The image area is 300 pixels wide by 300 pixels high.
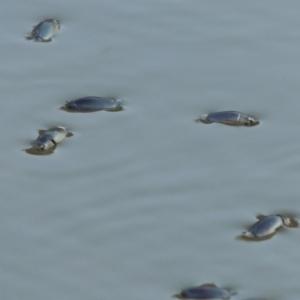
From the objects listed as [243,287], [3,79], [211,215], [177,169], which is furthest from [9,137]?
[243,287]

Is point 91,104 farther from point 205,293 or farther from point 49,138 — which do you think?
point 205,293

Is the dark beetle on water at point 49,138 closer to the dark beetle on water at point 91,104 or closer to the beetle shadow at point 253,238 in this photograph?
the dark beetle on water at point 91,104

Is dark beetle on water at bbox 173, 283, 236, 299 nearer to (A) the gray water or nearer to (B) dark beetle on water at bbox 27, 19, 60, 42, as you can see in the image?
(A) the gray water

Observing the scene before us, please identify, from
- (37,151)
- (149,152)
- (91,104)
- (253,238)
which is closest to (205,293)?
(253,238)

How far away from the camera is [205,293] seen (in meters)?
2.77

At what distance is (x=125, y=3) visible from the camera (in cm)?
439

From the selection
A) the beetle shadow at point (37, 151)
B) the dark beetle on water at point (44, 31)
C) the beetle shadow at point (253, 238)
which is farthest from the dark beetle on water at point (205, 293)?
the dark beetle on water at point (44, 31)

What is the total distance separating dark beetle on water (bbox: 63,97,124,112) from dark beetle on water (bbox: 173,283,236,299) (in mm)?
1083

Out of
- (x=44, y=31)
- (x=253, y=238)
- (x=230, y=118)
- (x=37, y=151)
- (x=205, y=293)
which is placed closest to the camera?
(x=205, y=293)

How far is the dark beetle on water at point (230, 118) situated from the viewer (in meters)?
3.58

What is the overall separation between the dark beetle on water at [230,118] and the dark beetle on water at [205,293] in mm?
960

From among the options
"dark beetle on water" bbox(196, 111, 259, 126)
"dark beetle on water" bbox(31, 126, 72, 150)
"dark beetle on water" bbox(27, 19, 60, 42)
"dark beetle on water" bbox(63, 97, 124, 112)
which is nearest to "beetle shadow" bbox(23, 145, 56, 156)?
"dark beetle on water" bbox(31, 126, 72, 150)

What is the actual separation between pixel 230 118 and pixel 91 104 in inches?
22.1

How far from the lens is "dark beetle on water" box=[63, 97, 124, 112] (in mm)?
3625
